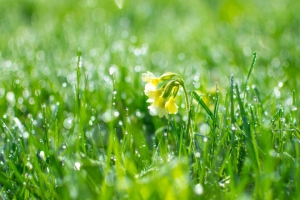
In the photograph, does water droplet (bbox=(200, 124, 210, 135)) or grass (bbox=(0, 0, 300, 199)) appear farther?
water droplet (bbox=(200, 124, 210, 135))

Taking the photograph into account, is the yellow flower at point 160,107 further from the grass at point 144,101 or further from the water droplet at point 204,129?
the water droplet at point 204,129

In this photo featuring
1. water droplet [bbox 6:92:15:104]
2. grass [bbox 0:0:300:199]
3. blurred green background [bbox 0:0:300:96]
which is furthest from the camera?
blurred green background [bbox 0:0:300:96]

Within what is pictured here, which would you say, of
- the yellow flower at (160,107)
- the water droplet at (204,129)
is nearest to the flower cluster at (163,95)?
the yellow flower at (160,107)

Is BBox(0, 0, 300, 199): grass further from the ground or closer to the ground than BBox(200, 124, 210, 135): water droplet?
further from the ground

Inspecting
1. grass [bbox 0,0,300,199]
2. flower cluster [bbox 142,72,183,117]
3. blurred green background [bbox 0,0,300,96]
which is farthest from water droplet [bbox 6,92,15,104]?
flower cluster [bbox 142,72,183,117]

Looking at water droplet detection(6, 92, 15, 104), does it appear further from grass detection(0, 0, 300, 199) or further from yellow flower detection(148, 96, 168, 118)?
yellow flower detection(148, 96, 168, 118)

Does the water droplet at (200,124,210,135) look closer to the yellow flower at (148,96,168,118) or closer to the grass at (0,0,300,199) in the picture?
the grass at (0,0,300,199)

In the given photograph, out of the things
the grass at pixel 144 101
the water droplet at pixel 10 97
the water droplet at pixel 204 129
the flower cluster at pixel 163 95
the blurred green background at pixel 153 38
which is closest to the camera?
the grass at pixel 144 101

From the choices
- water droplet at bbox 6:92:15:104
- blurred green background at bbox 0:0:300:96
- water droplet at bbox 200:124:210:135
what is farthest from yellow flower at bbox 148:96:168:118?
water droplet at bbox 6:92:15:104

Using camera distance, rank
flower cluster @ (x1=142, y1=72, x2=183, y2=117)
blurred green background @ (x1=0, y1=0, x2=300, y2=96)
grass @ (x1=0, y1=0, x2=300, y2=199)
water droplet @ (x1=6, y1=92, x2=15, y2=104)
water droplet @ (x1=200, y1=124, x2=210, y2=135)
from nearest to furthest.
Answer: grass @ (x1=0, y1=0, x2=300, y2=199), flower cluster @ (x1=142, y1=72, x2=183, y2=117), water droplet @ (x1=200, y1=124, x2=210, y2=135), water droplet @ (x1=6, y1=92, x2=15, y2=104), blurred green background @ (x1=0, y1=0, x2=300, y2=96)
